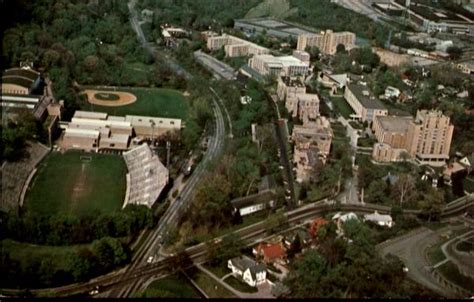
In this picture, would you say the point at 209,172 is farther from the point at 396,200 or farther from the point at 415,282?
the point at 415,282

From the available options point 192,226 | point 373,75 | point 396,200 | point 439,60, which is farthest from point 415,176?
point 439,60

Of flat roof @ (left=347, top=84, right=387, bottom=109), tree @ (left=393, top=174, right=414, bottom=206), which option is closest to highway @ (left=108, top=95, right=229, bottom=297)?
tree @ (left=393, top=174, right=414, bottom=206)

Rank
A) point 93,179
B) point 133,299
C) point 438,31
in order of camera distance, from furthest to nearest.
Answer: point 438,31, point 93,179, point 133,299

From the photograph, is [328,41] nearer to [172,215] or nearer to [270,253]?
Answer: [172,215]

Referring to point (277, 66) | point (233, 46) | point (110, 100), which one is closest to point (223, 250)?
point (110, 100)

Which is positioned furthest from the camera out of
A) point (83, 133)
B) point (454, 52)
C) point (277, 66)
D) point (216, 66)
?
point (454, 52)

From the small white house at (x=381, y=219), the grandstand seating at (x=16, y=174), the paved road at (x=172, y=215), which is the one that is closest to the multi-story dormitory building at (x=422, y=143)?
the small white house at (x=381, y=219)
